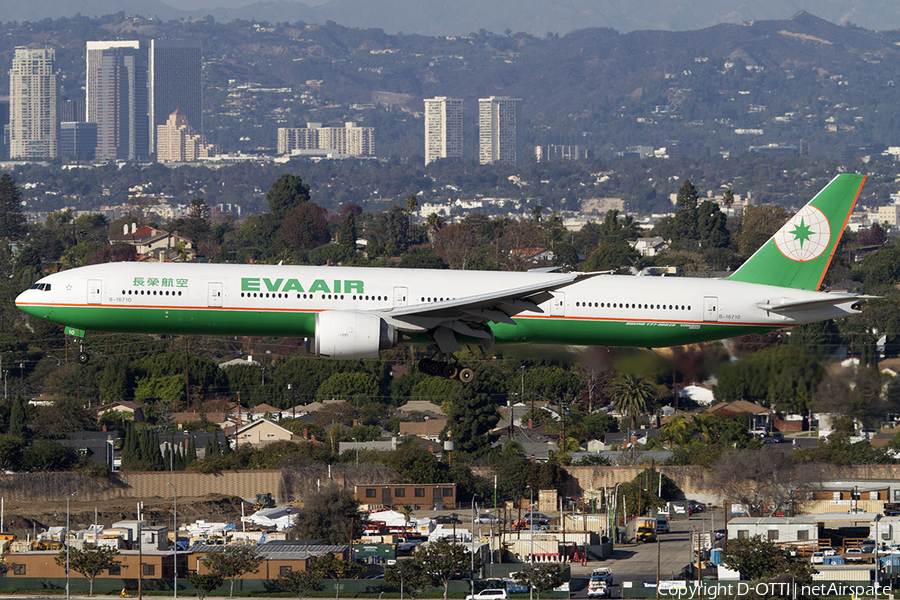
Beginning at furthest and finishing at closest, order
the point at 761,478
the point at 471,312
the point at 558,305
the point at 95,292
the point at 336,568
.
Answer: the point at 761,478, the point at 336,568, the point at 558,305, the point at 95,292, the point at 471,312

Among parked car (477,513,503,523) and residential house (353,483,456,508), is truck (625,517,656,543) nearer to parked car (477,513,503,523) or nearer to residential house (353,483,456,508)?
parked car (477,513,503,523)

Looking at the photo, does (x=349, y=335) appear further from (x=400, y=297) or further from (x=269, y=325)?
(x=269, y=325)

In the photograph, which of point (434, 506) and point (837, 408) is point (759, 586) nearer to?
point (837, 408)

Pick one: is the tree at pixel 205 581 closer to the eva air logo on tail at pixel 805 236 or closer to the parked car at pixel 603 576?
the parked car at pixel 603 576

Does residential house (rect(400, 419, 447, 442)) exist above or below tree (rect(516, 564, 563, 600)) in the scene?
below

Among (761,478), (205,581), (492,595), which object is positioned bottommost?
(761,478)

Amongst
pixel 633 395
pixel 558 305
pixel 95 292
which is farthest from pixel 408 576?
pixel 633 395

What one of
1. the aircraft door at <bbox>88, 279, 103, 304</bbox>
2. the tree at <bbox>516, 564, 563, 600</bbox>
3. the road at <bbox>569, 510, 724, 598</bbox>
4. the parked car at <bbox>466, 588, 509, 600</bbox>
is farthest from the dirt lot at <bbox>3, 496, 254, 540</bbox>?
the aircraft door at <bbox>88, 279, 103, 304</bbox>
